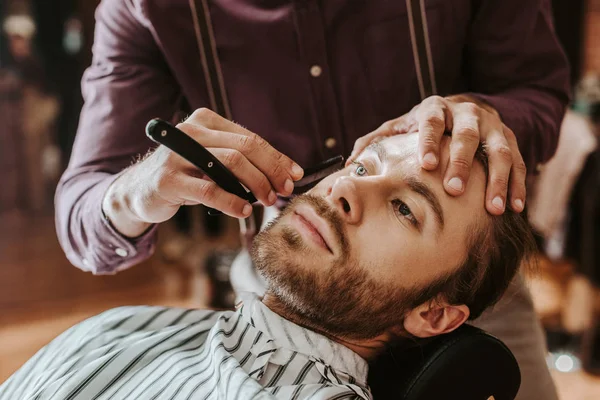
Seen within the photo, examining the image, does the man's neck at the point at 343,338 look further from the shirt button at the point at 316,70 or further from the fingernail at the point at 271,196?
the shirt button at the point at 316,70

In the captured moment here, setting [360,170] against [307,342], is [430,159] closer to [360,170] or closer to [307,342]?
[360,170]

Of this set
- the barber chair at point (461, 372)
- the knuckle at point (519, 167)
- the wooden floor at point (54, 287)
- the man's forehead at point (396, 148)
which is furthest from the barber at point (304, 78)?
the wooden floor at point (54, 287)

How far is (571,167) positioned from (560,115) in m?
1.69

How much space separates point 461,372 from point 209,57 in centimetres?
98

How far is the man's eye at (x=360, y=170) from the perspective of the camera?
138 cm

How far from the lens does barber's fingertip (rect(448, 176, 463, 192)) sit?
3.95 ft

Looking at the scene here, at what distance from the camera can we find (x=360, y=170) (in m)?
1.39

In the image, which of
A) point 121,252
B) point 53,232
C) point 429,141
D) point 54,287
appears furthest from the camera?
point 53,232

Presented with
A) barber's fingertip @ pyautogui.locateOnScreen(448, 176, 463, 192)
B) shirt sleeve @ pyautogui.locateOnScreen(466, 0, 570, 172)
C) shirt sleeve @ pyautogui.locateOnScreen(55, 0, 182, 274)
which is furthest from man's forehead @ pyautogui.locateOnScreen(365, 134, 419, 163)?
shirt sleeve @ pyautogui.locateOnScreen(55, 0, 182, 274)

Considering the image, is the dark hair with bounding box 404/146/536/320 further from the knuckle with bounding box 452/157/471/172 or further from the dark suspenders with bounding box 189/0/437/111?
the dark suspenders with bounding box 189/0/437/111

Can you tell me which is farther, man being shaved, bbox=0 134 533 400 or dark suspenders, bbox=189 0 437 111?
dark suspenders, bbox=189 0 437 111

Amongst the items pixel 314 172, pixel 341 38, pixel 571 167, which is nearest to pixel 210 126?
pixel 314 172

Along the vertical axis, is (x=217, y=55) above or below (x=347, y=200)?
above

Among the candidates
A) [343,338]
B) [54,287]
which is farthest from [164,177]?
[54,287]
